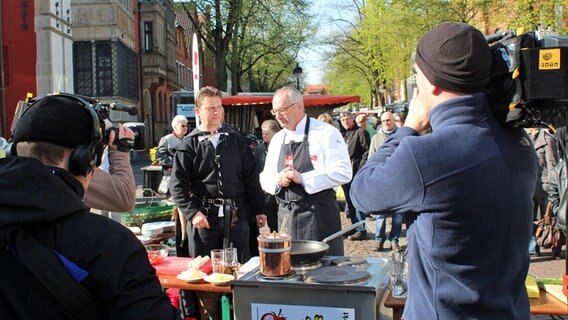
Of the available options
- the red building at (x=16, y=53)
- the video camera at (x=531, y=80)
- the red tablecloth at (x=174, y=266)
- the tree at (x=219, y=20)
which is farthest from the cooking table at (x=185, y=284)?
Result: the tree at (x=219, y=20)

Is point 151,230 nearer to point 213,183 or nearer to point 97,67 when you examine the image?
point 213,183

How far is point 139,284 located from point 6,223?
34 centimetres

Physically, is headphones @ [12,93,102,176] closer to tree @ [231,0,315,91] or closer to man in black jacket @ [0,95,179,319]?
man in black jacket @ [0,95,179,319]

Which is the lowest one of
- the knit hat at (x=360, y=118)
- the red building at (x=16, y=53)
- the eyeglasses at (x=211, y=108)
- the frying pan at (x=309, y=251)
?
the frying pan at (x=309, y=251)

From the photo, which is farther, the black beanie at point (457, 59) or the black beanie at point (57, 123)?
the black beanie at point (457, 59)

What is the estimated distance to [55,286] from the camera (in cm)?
129

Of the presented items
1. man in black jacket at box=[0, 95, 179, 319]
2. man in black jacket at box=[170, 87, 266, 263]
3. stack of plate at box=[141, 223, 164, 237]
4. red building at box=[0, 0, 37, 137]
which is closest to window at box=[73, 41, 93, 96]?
red building at box=[0, 0, 37, 137]

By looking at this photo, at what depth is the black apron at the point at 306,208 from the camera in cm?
420

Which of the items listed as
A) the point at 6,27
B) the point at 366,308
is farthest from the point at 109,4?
the point at 366,308

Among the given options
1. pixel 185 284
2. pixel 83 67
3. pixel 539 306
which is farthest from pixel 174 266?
pixel 83 67

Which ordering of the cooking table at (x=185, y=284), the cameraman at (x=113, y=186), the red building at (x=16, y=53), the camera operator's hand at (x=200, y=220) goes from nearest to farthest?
the cameraman at (x=113, y=186) < the cooking table at (x=185, y=284) < the camera operator's hand at (x=200, y=220) < the red building at (x=16, y=53)

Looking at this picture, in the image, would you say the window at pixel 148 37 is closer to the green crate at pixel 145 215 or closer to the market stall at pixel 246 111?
the market stall at pixel 246 111

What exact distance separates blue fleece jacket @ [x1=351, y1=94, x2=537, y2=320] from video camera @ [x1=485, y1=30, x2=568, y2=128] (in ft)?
0.27

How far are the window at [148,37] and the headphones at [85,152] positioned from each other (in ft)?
121
